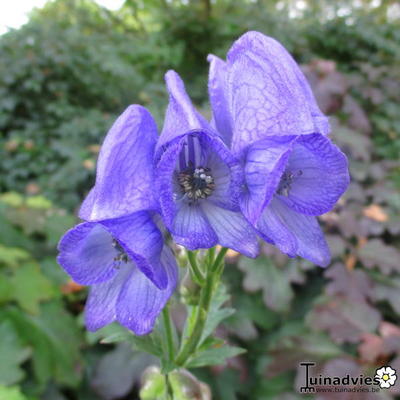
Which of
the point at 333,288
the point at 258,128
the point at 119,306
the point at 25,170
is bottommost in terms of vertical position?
the point at 333,288

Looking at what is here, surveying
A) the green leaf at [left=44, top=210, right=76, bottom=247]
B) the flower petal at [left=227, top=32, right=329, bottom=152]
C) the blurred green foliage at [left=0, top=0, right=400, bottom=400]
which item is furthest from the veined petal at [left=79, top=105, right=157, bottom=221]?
the green leaf at [left=44, top=210, right=76, bottom=247]

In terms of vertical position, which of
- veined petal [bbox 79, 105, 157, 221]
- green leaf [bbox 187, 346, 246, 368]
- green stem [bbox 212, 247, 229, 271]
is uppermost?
veined petal [bbox 79, 105, 157, 221]

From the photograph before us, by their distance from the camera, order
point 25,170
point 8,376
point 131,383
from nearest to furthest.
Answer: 1. point 8,376
2. point 131,383
3. point 25,170

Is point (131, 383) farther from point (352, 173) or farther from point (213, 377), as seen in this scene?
point (352, 173)

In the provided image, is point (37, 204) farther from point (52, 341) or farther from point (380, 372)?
point (380, 372)

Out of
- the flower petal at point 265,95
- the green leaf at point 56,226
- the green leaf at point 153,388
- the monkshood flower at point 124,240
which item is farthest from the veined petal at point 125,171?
the green leaf at point 56,226

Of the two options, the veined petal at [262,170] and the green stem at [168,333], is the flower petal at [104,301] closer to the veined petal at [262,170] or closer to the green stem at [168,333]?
the green stem at [168,333]

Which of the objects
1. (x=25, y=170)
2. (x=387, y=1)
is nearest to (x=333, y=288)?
(x=25, y=170)

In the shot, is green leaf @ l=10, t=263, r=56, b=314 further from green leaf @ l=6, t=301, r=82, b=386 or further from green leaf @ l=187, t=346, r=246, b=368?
green leaf @ l=187, t=346, r=246, b=368
